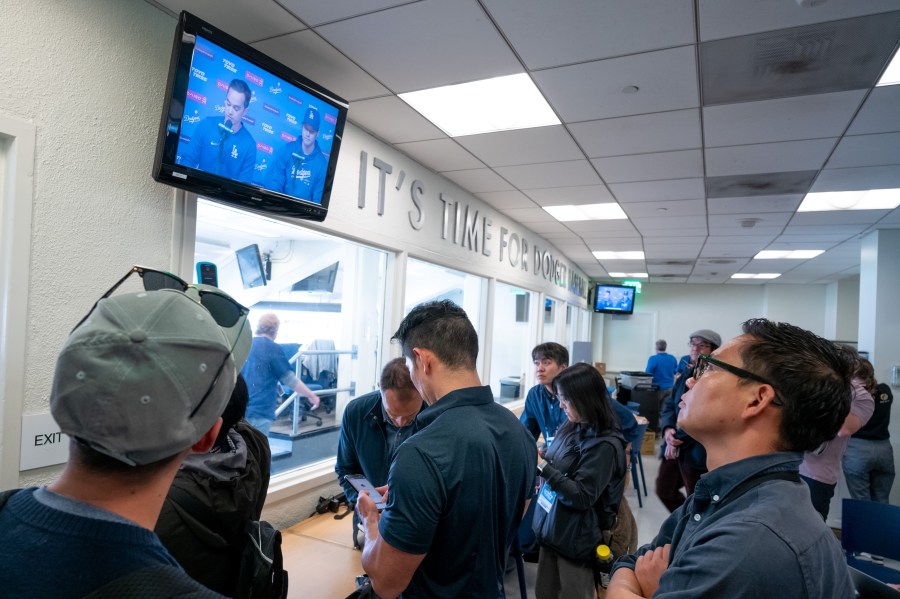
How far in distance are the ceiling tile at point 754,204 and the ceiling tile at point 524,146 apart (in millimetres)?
1852

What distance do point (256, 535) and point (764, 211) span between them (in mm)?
5067

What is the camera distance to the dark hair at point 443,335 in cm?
152

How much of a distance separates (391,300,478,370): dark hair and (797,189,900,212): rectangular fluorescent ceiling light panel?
3.98m

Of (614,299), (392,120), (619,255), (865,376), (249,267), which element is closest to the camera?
(392,120)

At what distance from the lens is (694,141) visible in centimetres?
309

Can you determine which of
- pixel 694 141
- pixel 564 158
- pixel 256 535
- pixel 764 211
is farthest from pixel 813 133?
pixel 256 535

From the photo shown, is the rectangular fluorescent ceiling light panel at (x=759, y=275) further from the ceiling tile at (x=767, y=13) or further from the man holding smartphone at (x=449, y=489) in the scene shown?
the man holding smartphone at (x=449, y=489)

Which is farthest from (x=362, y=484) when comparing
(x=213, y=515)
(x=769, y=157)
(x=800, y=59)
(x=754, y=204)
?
(x=754, y=204)

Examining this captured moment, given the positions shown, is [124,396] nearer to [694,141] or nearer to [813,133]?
[694,141]

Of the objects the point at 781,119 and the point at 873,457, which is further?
the point at 873,457

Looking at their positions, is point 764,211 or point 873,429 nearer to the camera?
point 873,429

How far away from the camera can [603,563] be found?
2.28m

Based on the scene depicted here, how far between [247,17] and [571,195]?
3.18 metres

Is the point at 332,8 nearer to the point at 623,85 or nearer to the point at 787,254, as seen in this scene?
the point at 623,85
